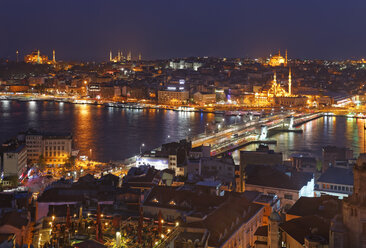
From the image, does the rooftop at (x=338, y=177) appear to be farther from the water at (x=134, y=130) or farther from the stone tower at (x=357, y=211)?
the water at (x=134, y=130)

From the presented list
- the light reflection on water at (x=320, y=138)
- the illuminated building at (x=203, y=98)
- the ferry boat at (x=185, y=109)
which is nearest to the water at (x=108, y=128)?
the ferry boat at (x=185, y=109)

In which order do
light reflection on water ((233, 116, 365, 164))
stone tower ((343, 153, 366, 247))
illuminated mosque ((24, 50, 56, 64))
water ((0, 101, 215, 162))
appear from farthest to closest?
illuminated mosque ((24, 50, 56, 64)) < light reflection on water ((233, 116, 365, 164)) < water ((0, 101, 215, 162)) < stone tower ((343, 153, 366, 247))

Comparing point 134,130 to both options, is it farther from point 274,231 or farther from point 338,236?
point 338,236

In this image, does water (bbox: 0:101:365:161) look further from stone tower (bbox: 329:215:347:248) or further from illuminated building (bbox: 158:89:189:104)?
stone tower (bbox: 329:215:347:248)

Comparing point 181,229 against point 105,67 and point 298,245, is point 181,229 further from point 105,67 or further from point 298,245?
point 105,67

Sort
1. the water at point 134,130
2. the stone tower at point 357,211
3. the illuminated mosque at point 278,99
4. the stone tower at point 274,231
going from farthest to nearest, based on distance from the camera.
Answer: the illuminated mosque at point 278,99
the water at point 134,130
the stone tower at point 274,231
the stone tower at point 357,211

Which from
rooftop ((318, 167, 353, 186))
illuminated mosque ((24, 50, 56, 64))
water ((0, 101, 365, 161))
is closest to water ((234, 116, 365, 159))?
water ((0, 101, 365, 161))

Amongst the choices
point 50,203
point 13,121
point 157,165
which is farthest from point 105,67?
point 50,203
